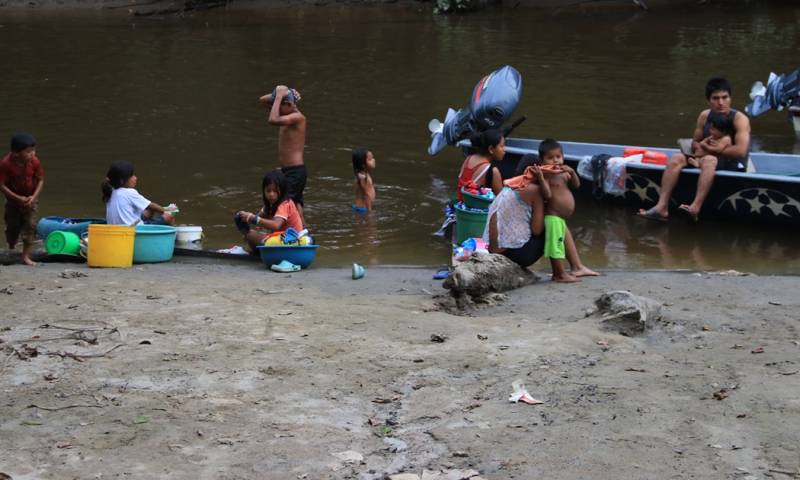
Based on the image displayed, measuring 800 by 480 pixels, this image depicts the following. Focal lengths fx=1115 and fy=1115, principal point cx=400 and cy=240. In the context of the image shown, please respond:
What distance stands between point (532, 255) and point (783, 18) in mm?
18522

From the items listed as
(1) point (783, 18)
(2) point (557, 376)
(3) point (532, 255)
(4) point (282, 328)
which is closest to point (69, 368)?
(4) point (282, 328)

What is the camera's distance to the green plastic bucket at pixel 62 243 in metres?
8.62

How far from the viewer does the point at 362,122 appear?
50.4ft

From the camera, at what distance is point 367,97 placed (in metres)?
17.2

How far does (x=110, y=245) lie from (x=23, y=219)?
79cm

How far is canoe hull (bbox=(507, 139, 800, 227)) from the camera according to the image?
9.72 metres

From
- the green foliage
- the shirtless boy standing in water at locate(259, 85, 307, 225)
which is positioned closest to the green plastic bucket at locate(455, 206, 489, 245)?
the shirtless boy standing in water at locate(259, 85, 307, 225)

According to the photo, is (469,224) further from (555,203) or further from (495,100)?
(495,100)

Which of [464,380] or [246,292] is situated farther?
[246,292]

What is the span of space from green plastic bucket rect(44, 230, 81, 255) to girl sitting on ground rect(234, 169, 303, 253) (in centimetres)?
128

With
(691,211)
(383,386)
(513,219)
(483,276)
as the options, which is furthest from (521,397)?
(691,211)

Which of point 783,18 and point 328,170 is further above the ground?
point 783,18

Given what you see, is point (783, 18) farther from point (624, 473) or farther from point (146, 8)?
point (624, 473)

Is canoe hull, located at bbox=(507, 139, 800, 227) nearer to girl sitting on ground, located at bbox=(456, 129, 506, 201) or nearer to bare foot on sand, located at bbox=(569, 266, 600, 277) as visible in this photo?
girl sitting on ground, located at bbox=(456, 129, 506, 201)
